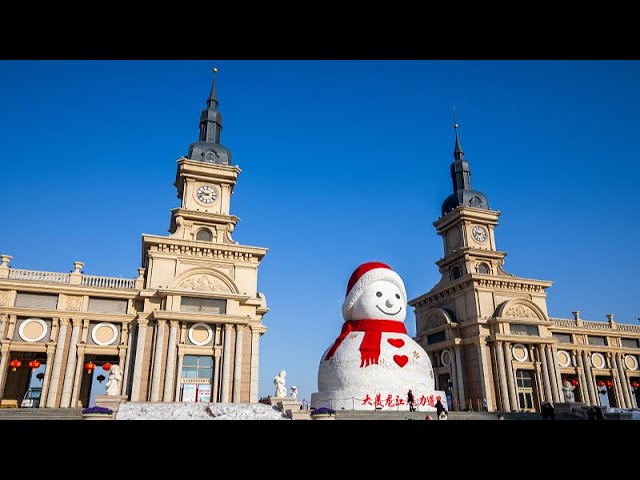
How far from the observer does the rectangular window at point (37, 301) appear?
28.9 m

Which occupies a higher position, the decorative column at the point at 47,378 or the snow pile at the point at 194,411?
the decorative column at the point at 47,378

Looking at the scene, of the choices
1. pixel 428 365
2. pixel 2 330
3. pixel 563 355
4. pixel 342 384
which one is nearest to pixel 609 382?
pixel 563 355

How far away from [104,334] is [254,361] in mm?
9512

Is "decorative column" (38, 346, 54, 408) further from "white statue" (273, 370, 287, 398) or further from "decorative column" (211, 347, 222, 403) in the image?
"white statue" (273, 370, 287, 398)

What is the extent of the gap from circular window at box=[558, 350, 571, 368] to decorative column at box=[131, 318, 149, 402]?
34.7 metres

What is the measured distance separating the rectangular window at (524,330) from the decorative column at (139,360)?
28050 mm

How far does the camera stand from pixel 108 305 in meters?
30.2

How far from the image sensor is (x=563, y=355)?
42312mm

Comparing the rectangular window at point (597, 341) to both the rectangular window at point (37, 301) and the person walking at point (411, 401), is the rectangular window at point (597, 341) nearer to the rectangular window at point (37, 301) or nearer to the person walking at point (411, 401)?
the person walking at point (411, 401)

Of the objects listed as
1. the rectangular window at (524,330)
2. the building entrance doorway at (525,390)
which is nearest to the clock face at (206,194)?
the rectangular window at (524,330)

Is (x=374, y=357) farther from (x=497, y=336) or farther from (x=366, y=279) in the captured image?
(x=497, y=336)

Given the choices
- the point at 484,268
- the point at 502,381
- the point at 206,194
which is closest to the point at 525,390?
the point at 502,381
